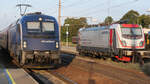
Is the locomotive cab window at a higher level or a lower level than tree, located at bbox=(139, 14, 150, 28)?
lower

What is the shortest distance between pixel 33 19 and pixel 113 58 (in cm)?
869

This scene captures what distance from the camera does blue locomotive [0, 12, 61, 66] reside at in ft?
36.9

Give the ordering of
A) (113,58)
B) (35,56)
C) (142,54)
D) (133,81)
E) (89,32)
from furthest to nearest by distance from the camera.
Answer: (89,32)
(113,58)
(142,54)
(35,56)
(133,81)

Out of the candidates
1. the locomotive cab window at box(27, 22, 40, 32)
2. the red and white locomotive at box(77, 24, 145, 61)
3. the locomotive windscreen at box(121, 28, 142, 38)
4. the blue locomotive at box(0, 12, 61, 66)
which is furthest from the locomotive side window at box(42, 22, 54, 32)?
the locomotive windscreen at box(121, 28, 142, 38)

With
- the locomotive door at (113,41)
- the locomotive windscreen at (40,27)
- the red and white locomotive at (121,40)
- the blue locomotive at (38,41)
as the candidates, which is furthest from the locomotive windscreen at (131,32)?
the locomotive windscreen at (40,27)

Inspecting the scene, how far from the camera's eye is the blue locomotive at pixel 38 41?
11.2 meters

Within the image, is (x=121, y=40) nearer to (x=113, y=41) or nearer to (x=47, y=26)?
(x=113, y=41)

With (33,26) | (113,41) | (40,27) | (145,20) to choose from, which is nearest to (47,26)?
(40,27)

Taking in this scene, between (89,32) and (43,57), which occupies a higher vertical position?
(89,32)

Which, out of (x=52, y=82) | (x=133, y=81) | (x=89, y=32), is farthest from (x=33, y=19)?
(x=89, y=32)

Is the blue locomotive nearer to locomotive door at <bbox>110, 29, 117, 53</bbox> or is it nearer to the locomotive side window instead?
the locomotive side window

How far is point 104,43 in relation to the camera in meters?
18.2

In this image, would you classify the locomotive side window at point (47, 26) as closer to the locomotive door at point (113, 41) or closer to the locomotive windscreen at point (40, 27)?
the locomotive windscreen at point (40, 27)

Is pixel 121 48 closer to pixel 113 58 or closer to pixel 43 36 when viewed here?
pixel 113 58
